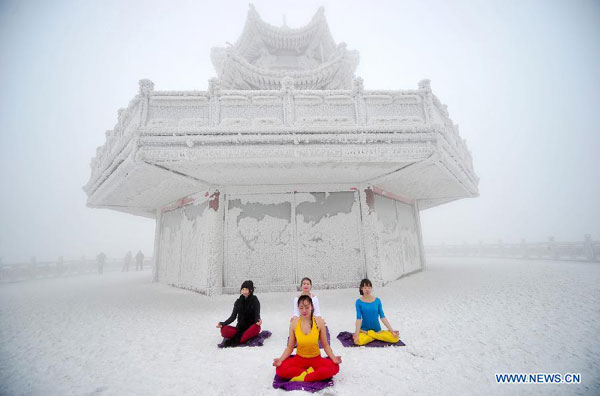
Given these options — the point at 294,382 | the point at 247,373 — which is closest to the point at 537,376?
the point at 294,382

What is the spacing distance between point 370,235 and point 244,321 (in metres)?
4.89

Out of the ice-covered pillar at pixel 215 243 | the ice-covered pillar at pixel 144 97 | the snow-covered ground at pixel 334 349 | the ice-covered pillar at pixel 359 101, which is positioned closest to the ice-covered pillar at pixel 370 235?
the snow-covered ground at pixel 334 349

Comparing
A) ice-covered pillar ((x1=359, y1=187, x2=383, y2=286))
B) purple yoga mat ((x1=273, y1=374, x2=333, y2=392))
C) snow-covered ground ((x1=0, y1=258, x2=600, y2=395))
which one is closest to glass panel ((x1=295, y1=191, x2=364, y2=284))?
ice-covered pillar ((x1=359, y1=187, x2=383, y2=286))

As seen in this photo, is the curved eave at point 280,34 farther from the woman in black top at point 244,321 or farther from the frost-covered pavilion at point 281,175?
the woman in black top at point 244,321

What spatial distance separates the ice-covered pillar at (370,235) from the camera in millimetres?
7260

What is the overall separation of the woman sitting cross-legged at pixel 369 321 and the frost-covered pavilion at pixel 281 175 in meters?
3.23

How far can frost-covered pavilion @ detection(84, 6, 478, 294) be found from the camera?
18.8 ft

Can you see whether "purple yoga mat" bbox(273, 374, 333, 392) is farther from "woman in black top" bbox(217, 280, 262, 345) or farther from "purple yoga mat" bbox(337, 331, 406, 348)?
"woman in black top" bbox(217, 280, 262, 345)

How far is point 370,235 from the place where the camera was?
7.46m

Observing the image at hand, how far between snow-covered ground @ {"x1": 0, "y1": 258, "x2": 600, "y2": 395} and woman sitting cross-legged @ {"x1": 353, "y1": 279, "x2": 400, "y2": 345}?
17 centimetres

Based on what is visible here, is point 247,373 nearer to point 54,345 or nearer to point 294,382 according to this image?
point 294,382

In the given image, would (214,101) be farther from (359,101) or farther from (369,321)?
(369,321)

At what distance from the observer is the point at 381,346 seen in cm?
329

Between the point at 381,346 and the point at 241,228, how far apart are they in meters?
5.14
